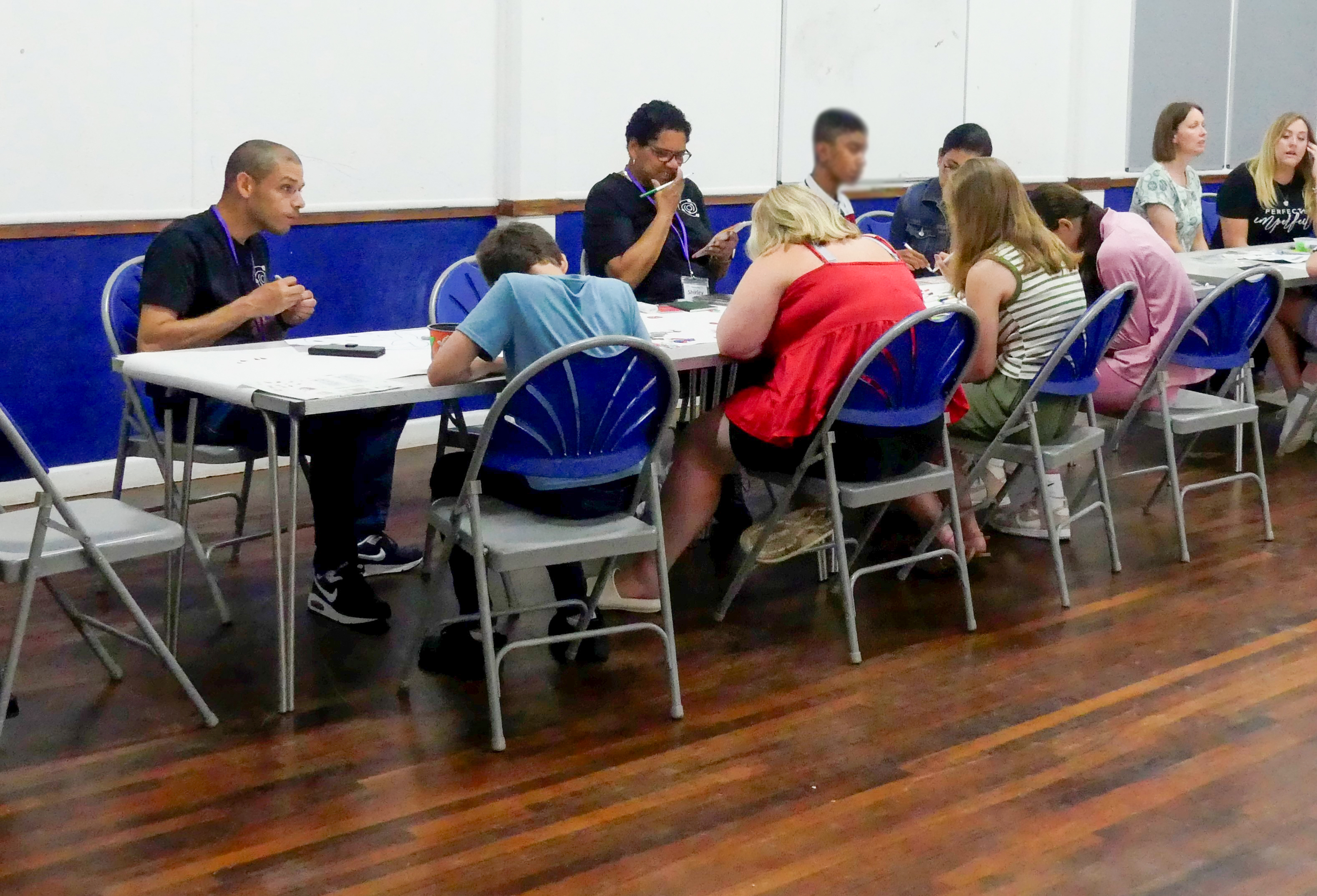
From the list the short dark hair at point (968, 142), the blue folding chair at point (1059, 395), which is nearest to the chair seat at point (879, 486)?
the blue folding chair at point (1059, 395)

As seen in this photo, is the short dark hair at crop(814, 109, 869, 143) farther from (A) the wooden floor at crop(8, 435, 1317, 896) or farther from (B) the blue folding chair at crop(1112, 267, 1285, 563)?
(B) the blue folding chair at crop(1112, 267, 1285, 563)

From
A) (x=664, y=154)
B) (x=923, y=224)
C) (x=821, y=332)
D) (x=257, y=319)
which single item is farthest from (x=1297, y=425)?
(x=257, y=319)

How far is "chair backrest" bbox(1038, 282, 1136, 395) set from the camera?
3775 millimetres

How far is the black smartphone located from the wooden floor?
65 cm

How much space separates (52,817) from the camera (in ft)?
8.50

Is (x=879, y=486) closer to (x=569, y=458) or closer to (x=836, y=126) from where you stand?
(x=569, y=458)

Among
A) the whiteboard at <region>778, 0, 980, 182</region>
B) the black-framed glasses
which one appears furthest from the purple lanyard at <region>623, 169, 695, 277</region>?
the whiteboard at <region>778, 0, 980, 182</region>

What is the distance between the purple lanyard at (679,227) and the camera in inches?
181

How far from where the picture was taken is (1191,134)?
19.0 feet

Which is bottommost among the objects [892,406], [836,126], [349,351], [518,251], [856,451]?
[856,451]

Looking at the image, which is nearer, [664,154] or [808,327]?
[808,327]

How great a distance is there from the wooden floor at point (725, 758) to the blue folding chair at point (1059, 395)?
314 mm

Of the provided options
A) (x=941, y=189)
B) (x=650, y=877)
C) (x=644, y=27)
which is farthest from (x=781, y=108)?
(x=650, y=877)

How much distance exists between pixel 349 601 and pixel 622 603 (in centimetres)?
63
